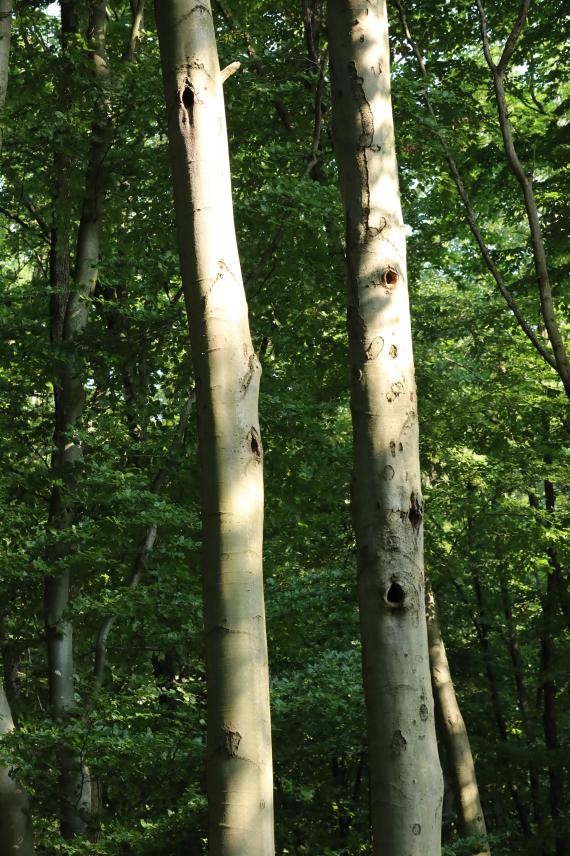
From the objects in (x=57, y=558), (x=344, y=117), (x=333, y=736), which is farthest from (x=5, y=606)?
(x=344, y=117)

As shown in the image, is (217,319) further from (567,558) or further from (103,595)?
(567,558)

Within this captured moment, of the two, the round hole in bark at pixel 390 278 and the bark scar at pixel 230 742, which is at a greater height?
the round hole in bark at pixel 390 278

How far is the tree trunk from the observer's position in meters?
7.38

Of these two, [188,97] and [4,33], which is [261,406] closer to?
[4,33]

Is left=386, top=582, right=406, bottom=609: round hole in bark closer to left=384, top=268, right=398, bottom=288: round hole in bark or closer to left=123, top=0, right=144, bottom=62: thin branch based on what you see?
left=384, top=268, right=398, bottom=288: round hole in bark

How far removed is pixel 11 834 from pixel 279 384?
16.8 ft

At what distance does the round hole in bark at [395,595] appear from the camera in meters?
2.53

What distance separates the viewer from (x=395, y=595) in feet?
8.36

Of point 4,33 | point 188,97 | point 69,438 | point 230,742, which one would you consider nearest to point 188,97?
point 188,97

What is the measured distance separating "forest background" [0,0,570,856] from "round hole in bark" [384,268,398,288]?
4899 mm

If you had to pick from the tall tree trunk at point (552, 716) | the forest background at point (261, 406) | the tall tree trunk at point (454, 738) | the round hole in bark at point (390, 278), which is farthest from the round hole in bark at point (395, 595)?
the tall tree trunk at point (552, 716)

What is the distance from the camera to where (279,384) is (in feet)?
34.0

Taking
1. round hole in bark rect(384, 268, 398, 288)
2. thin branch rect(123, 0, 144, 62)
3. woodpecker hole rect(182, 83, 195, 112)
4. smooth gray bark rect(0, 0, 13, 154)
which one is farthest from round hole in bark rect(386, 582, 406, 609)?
thin branch rect(123, 0, 144, 62)

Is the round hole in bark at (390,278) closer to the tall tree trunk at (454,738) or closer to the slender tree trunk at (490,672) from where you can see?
the tall tree trunk at (454,738)
